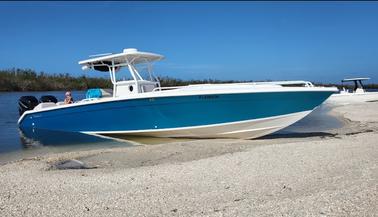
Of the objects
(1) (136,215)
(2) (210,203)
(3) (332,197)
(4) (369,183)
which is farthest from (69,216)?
(4) (369,183)

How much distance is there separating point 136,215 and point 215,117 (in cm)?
701

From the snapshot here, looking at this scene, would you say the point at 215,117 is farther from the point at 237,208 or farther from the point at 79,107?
the point at 237,208

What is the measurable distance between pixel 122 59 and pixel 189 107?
10.9ft

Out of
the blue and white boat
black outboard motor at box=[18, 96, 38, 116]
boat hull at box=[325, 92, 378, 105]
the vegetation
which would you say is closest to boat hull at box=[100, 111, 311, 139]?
the blue and white boat

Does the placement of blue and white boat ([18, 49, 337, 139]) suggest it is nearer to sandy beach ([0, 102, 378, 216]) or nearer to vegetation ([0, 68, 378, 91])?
sandy beach ([0, 102, 378, 216])

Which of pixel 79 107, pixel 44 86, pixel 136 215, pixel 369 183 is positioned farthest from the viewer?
pixel 44 86

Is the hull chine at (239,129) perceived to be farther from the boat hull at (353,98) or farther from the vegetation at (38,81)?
the vegetation at (38,81)

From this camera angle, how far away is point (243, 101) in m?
10.8

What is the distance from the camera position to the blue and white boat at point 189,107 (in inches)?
424

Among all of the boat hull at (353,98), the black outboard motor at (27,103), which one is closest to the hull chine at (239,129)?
the black outboard motor at (27,103)

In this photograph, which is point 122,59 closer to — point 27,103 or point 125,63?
point 125,63

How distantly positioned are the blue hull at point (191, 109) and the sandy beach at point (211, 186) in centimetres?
258

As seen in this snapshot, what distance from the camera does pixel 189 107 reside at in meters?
11.1

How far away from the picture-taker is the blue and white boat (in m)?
10.8
